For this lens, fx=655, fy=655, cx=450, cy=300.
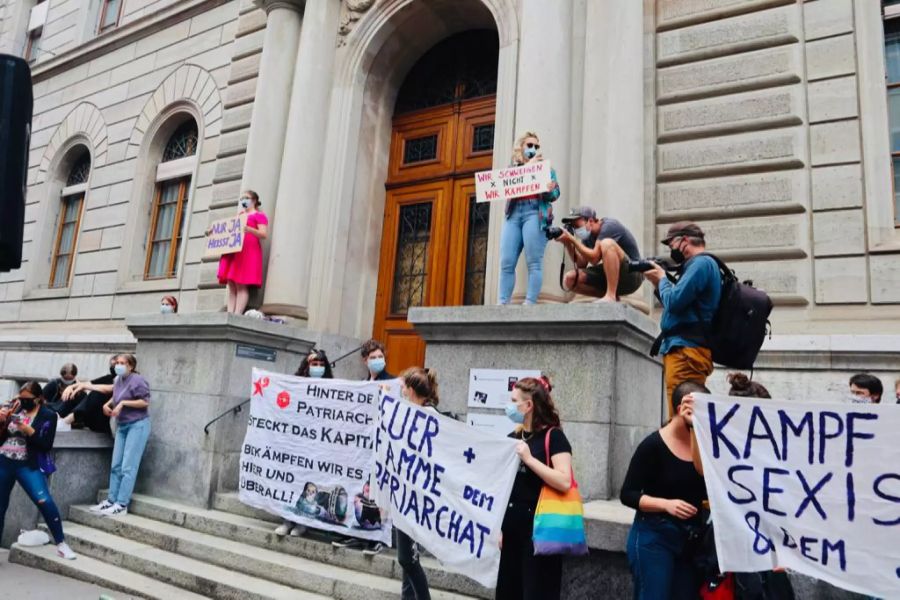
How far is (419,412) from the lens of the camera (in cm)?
511

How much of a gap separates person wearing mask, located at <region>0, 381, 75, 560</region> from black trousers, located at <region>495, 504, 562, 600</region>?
5.53 m

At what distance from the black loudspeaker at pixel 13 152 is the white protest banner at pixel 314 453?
159 inches

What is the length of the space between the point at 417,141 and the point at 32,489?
838 cm

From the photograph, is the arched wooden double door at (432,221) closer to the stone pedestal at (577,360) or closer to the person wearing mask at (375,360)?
the person wearing mask at (375,360)

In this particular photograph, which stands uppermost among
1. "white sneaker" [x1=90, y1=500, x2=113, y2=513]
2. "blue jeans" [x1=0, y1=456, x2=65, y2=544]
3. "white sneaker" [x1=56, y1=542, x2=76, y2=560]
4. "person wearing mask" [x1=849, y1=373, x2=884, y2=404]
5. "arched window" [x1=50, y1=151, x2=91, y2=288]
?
"arched window" [x1=50, y1=151, x2=91, y2=288]

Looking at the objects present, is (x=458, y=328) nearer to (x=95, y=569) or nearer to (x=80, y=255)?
(x=95, y=569)

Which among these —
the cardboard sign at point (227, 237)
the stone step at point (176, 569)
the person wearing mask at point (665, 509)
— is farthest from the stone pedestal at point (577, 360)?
the cardboard sign at point (227, 237)

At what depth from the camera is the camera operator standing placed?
4695 millimetres

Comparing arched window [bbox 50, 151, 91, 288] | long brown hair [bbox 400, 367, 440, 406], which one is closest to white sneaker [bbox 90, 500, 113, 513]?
long brown hair [bbox 400, 367, 440, 406]

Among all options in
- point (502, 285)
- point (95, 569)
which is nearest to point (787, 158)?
point (502, 285)

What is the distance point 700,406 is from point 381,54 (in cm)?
1041

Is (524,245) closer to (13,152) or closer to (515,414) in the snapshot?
(515,414)

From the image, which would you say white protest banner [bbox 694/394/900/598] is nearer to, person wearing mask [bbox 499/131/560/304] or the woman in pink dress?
person wearing mask [bbox 499/131/560/304]

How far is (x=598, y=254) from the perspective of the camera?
21.8ft
